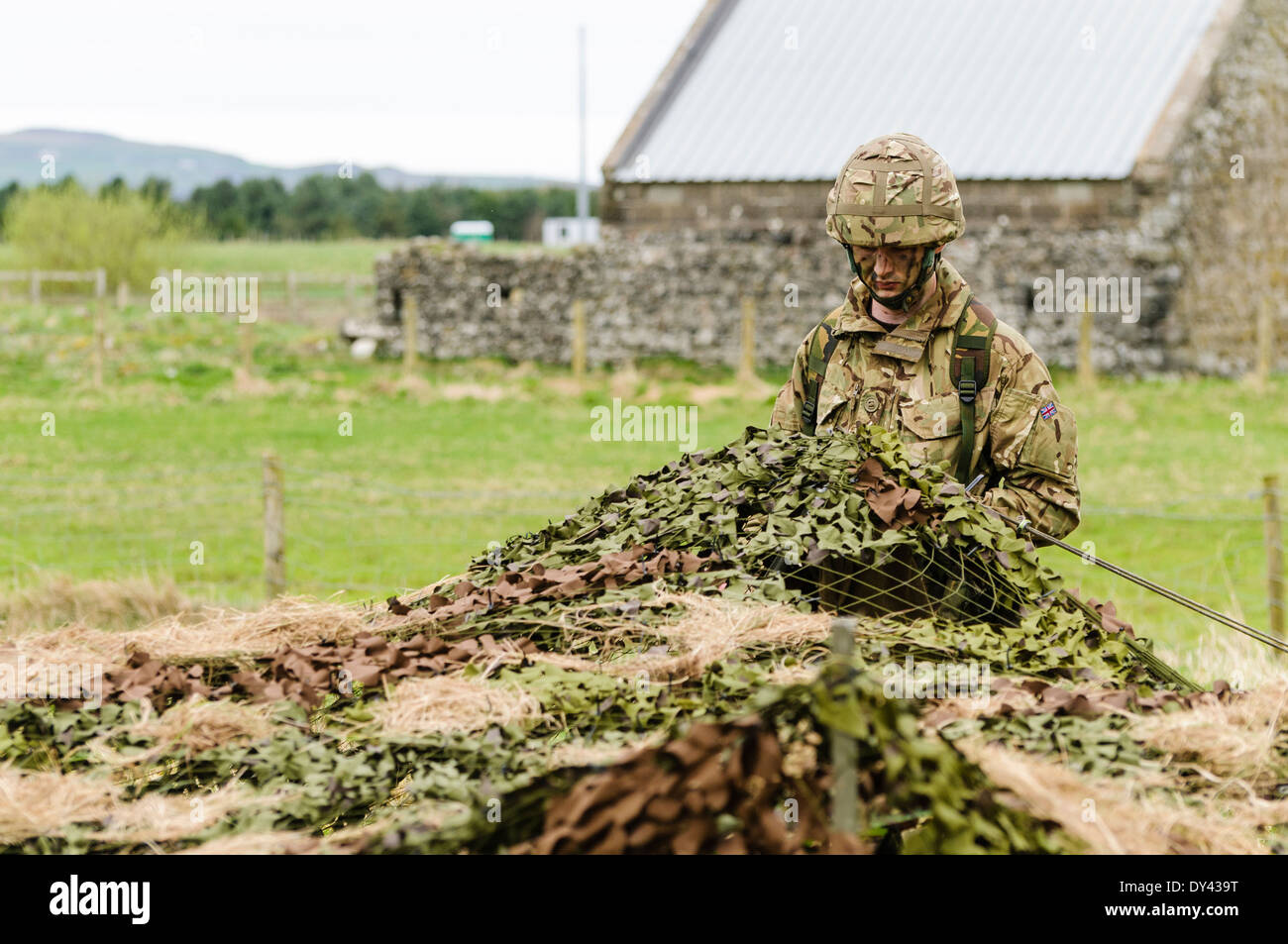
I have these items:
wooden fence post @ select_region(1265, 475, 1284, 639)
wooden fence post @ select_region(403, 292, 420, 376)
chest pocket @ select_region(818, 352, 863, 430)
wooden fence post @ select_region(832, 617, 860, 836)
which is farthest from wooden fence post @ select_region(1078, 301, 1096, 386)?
wooden fence post @ select_region(832, 617, 860, 836)

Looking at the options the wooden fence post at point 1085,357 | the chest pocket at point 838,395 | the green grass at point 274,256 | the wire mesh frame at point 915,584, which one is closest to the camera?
the wire mesh frame at point 915,584

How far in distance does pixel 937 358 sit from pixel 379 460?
10.4m

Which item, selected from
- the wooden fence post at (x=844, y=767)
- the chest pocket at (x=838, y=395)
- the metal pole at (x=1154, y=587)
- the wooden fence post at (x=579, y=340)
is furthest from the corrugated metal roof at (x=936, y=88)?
the wooden fence post at (x=844, y=767)

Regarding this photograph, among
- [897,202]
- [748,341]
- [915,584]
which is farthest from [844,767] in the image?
[748,341]

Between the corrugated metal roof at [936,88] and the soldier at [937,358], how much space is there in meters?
16.1

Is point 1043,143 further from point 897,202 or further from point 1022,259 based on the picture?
point 897,202

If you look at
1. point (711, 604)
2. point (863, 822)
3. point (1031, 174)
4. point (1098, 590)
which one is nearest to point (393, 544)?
point (1098, 590)

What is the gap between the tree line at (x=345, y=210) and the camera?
2771 inches

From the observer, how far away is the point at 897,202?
4.54 meters

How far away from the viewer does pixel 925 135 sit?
68.2 ft

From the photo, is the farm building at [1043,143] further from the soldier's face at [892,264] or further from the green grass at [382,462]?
the soldier's face at [892,264]

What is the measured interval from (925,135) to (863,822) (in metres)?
19.5
